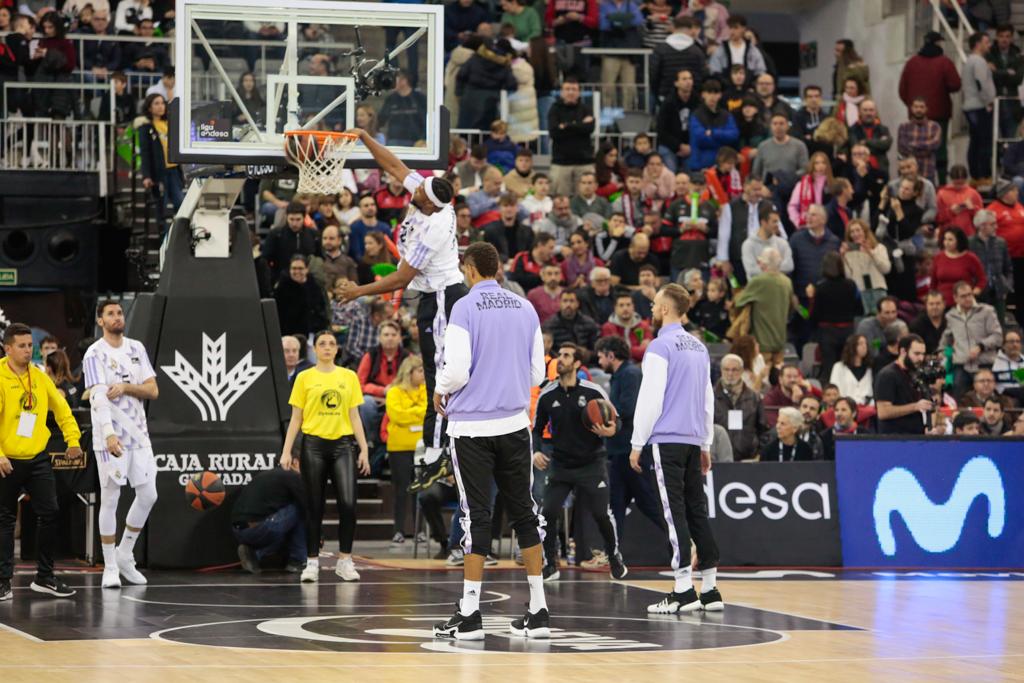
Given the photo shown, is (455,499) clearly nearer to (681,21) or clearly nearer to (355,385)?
(355,385)

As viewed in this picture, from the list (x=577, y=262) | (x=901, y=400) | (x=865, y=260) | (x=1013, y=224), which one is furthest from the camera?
(x=1013, y=224)

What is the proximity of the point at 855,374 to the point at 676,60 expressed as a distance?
690cm

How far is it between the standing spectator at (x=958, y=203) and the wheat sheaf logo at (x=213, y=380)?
11.4 m

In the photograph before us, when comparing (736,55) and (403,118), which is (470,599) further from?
(736,55)

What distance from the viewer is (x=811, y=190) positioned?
23828mm

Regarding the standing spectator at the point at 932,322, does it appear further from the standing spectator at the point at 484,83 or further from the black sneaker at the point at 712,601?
the black sneaker at the point at 712,601

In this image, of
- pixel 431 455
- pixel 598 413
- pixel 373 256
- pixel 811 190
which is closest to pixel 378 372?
pixel 373 256

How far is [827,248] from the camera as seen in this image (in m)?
23.0

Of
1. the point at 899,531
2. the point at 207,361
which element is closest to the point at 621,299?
the point at 899,531

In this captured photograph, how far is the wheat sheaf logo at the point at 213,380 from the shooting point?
16328 mm

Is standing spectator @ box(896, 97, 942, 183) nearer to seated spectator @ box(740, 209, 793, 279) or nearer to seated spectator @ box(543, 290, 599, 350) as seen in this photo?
seated spectator @ box(740, 209, 793, 279)

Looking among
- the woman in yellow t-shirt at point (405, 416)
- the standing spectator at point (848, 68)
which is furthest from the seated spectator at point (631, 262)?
the standing spectator at point (848, 68)

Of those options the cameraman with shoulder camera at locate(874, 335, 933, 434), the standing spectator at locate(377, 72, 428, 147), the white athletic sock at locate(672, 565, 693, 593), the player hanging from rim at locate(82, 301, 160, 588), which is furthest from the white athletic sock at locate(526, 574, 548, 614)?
the cameraman with shoulder camera at locate(874, 335, 933, 434)

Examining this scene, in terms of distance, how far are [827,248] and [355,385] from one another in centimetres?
935
